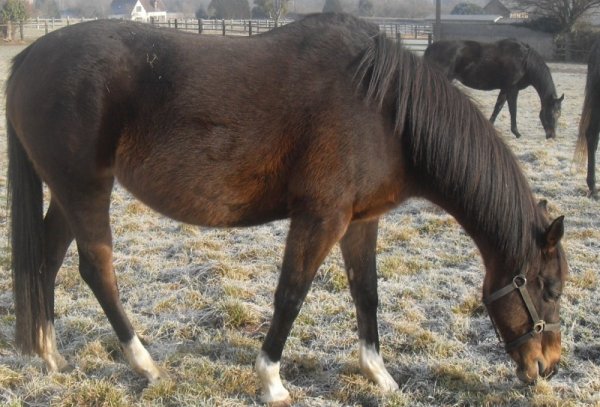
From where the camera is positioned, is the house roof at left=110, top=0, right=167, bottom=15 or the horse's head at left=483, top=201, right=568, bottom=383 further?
the house roof at left=110, top=0, right=167, bottom=15

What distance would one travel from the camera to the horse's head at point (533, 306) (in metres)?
2.86

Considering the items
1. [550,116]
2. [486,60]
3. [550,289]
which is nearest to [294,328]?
[550,289]

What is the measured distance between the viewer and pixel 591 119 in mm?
6984

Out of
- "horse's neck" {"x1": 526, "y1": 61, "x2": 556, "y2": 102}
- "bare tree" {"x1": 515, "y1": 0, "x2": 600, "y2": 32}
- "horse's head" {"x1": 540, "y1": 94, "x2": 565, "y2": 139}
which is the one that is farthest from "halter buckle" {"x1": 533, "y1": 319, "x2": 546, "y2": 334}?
"bare tree" {"x1": 515, "y1": 0, "x2": 600, "y2": 32}

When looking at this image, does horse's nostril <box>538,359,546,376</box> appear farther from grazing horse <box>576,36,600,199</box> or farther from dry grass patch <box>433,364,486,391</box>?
grazing horse <box>576,36,600,199</box>

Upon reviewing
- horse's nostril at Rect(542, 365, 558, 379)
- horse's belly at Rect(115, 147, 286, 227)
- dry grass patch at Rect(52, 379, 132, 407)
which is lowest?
dry grass patch at Rect(52, 379, 132, 407)

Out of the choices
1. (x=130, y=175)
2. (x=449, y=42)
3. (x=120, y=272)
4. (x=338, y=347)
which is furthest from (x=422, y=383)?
(x=449, y=42)

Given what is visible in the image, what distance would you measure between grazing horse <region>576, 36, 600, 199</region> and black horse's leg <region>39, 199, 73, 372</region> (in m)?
5.74

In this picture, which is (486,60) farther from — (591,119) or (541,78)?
(591,119)

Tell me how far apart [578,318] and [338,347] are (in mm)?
1564

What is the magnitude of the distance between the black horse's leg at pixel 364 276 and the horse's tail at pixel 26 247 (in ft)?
5.40

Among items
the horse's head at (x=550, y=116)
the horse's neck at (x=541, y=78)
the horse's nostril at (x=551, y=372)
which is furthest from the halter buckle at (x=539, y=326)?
the horse's neck at (x=541, y=78)

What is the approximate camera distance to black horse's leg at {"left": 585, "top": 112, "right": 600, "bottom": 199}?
22.3 feet

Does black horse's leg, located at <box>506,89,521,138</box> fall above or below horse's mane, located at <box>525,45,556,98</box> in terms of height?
below
